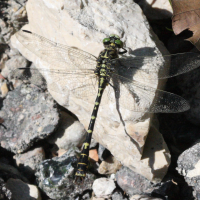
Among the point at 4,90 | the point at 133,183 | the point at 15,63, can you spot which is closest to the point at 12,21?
the point at 15,63

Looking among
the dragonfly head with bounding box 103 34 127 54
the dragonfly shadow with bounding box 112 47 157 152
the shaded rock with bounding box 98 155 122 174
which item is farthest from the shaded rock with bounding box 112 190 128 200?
the dragonfly head with bounding box 103 34 127 54

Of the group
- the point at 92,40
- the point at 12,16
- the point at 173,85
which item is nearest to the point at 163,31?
the point at 173,85

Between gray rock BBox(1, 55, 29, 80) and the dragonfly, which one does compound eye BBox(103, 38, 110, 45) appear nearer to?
the dragonfly

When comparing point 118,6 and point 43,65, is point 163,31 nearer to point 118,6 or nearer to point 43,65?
point 118,6

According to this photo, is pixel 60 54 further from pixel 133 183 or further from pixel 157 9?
pixel 133 183

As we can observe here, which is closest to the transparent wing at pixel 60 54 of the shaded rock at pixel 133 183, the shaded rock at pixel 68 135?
the shaded rock at pixel 68 135
